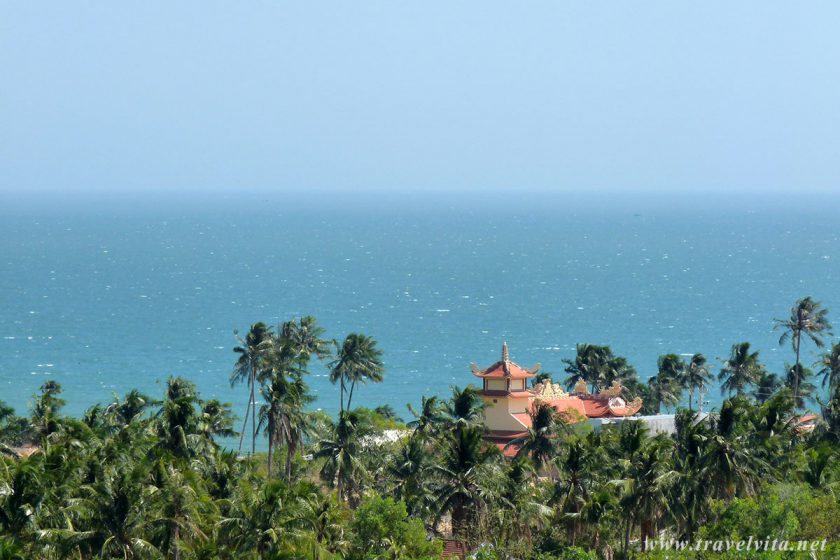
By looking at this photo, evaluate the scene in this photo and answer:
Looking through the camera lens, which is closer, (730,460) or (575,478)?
(730,460)

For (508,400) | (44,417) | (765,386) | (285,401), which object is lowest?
(765,386)

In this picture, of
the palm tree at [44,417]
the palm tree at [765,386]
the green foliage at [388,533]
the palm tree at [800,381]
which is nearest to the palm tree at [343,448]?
the green foliage at [388,533]

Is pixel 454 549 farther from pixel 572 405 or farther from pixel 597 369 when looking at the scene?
pixel 597 369

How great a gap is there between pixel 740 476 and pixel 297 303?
14745cm

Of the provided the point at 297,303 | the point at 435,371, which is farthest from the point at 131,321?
the point at 435,371

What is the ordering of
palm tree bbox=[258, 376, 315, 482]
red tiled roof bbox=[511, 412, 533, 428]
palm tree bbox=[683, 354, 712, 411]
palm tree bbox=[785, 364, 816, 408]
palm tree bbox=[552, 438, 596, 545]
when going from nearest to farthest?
palm tree bbox=[552, 438, 596, 545]
palm tree bbox=[258, 376, 315, 482]
red tiled roof bbox=[511, 412, 533, 428]
palm tree bbox=[785, 364, 816, 408]
palm tree bbox=[683, 354, 712, 411]

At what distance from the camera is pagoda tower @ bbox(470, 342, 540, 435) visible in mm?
75625

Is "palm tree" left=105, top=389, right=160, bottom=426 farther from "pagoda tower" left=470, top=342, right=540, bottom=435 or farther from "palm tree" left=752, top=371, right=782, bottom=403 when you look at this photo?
"palm tree" left=752, top=371, right=782, bottom=403

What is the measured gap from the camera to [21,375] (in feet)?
445

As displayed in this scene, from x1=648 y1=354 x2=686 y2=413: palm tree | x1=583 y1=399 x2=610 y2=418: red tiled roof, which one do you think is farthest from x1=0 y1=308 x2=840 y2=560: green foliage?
x1=648 y1=354 x2=686 y2=413: palm tree

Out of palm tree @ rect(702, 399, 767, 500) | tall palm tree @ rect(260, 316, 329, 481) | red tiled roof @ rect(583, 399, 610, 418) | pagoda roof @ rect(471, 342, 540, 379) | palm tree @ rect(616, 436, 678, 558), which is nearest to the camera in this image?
palm tree @ rect(616, 436, 678, 558)

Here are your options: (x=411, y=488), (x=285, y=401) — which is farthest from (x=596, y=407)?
(x=411, y=488)

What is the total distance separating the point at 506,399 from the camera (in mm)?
75625

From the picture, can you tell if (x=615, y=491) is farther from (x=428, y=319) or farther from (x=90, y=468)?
(x=428, y=319)
